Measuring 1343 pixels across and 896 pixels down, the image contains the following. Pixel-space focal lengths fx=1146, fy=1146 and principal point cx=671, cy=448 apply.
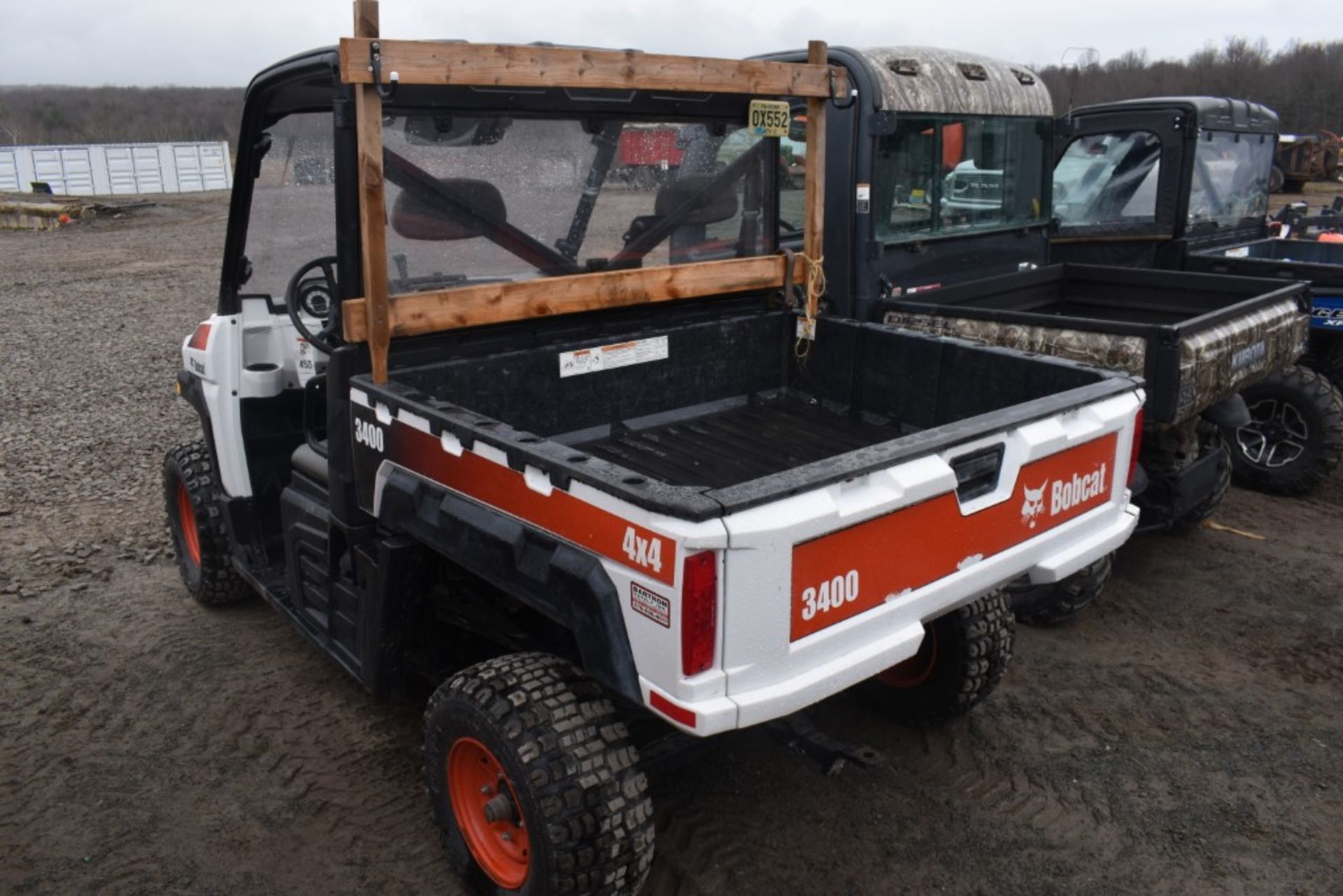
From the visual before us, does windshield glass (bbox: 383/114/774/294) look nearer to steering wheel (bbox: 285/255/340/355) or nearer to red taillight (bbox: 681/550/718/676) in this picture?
steering wheel (bbox: 285/255/340/355)

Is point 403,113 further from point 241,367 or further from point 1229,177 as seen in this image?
point 1229,177

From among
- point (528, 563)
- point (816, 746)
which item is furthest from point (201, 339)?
point (816, 746)

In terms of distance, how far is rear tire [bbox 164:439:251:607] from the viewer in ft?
14.6

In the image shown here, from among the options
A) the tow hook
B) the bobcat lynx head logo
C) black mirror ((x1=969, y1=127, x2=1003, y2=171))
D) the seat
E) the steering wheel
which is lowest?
the tow hook

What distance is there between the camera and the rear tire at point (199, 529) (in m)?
4.44

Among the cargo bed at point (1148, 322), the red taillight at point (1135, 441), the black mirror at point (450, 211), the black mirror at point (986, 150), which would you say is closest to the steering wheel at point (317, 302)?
the black mirror at point (450, 211)

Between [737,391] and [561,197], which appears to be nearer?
[561,197]

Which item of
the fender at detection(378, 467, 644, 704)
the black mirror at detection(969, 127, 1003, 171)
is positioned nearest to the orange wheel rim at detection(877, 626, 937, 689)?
the fender at detection(378, 467, 644, 704)

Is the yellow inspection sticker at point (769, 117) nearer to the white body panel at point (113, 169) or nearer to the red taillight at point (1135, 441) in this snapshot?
the red taillight at point (1135, 441)

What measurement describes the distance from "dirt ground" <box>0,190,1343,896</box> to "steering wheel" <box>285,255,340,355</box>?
50.6 inches

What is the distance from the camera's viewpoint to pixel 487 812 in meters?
2.75

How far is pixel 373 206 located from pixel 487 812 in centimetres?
156

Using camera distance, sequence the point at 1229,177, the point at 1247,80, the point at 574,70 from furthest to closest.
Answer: the point at 1247,80 < the point at 1229,177 < the point at 574,70

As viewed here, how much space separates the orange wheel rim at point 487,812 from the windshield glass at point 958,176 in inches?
139
